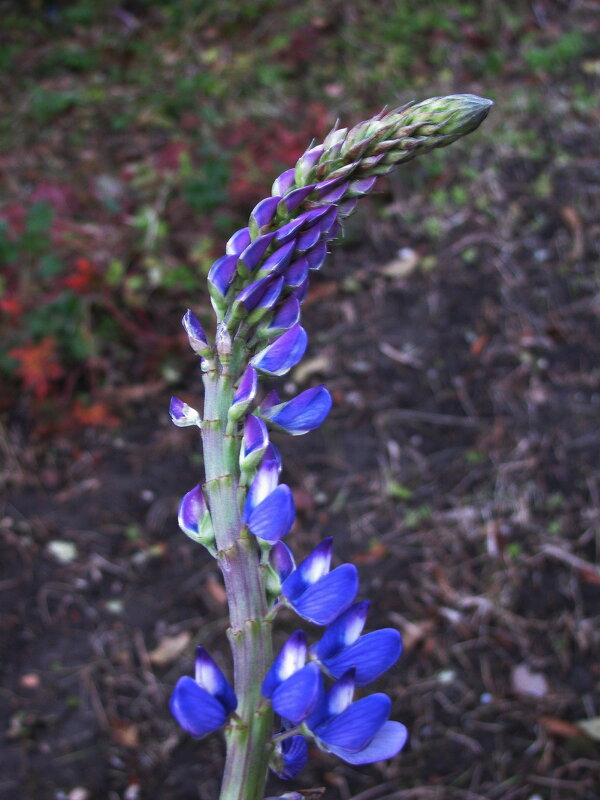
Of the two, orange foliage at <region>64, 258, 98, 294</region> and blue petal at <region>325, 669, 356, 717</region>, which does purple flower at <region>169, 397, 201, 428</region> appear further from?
orange foliage at <region>64, 258, 98, 294</region>

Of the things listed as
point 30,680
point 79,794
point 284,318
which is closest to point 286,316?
point 284,318

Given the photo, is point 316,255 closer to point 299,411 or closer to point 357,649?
point 299,411

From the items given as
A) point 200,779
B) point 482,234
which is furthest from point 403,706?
→ point 482,234

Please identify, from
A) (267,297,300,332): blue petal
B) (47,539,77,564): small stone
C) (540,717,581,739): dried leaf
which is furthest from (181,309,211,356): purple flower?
(47,539,77,564): small stone

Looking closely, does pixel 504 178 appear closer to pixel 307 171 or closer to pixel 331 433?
pixel 331 433

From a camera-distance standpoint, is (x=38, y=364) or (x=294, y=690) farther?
(x=38, y=364)

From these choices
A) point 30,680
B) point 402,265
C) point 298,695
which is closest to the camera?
point 298,695
